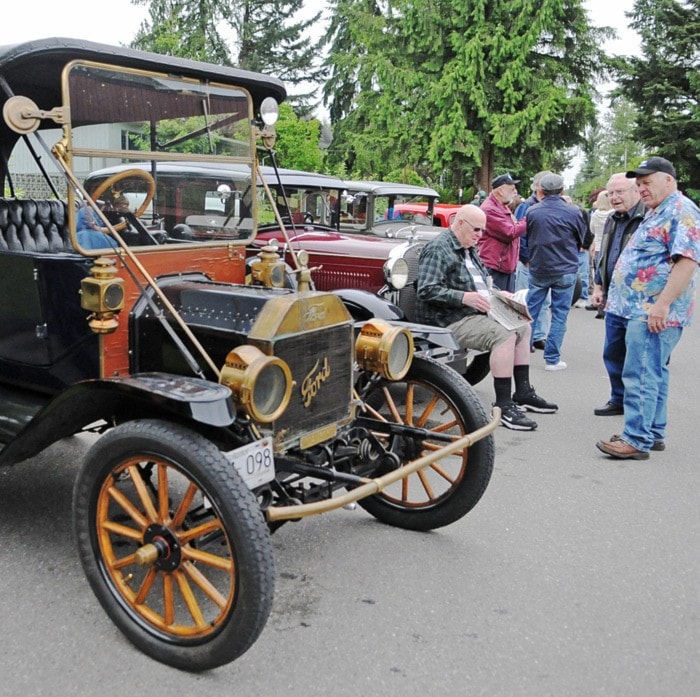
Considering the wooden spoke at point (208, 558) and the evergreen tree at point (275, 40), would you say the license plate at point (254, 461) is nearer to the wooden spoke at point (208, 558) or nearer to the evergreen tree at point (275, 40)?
the wooden spoke at point (208, 558)

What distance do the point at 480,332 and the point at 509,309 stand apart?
0.37 metres

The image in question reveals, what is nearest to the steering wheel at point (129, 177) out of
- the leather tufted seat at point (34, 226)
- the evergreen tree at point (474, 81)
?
the leather tufted seat at point (34, 226)

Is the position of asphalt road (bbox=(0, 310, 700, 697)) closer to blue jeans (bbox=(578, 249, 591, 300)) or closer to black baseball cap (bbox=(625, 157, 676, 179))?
black baseball cap (bbox=(625, 157, 676, 179))

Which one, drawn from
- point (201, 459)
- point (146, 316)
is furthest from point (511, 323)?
point (201, 459)

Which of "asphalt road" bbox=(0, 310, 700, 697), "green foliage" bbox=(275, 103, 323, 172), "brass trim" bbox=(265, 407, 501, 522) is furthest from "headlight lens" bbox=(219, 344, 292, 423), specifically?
"green foliage" bbox=(275, 103, 323, 172)

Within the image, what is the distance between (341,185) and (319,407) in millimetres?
5140

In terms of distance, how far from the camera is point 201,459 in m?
2.31

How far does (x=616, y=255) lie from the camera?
5.54 metres

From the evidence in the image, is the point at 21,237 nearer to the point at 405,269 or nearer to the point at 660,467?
the point at 405,269

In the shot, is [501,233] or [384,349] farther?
[501,233]

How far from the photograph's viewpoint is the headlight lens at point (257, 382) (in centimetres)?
247

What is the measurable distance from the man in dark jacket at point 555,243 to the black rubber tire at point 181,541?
466 centimetres

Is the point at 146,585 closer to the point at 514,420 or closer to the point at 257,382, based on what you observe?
the point at 257,382

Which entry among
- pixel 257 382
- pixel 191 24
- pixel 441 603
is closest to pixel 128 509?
pixel 257 382
